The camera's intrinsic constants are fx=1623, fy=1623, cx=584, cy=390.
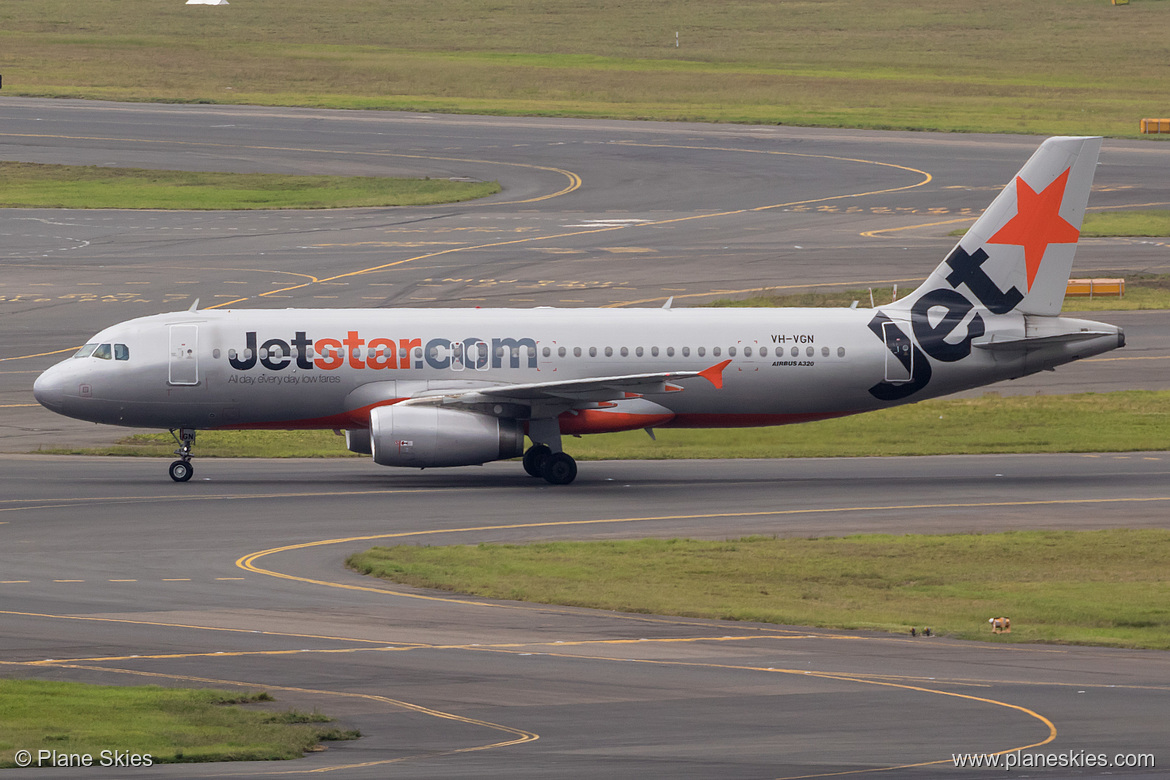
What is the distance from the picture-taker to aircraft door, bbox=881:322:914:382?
45.6 m

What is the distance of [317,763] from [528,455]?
82.1 ft

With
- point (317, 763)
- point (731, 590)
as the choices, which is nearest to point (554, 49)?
point (731, 590)

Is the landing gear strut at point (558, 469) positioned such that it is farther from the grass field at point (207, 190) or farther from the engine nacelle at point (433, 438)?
the grass field at point (207, 190)

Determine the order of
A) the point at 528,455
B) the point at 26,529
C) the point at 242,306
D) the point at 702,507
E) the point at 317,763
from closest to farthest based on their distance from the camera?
1. the point at 317,763
2. the point at 26,529
3. the point at 702,507
4. the point at 528,455
5. the point at 242,306

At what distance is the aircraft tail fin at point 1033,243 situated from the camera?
4619cm

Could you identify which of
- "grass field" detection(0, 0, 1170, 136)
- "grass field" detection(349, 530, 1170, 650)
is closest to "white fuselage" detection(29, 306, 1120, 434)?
"grass field" detection(349, 530, 1170, 650)

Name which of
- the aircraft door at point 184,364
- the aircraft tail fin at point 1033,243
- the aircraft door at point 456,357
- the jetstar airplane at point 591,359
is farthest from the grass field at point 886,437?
the aircraft door at point 456,357

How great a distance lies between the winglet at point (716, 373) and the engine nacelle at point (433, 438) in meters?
5.45

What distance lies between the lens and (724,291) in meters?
69.6

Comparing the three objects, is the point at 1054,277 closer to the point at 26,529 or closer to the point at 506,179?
the point at 26,529

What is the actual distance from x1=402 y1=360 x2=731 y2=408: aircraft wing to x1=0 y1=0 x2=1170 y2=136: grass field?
2771 inches

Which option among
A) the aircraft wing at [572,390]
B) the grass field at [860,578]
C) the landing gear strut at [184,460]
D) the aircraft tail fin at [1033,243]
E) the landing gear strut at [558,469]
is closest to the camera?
the grass field at [860,578]

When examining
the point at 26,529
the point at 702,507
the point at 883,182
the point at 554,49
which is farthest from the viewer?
the point at 554,49

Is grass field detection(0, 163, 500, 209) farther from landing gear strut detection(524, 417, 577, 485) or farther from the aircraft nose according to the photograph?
landing gear strut detection(524, 417, 577, 485)
